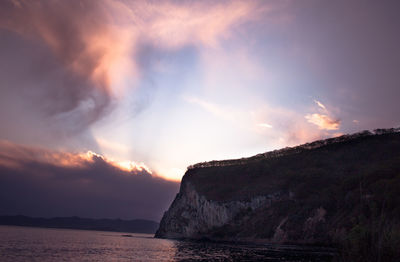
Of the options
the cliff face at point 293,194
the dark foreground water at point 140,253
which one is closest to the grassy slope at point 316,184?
the cliff face at point 293,194

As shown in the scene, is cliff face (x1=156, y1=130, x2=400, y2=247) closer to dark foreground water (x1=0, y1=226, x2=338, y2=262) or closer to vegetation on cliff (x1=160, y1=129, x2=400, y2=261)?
vegetation on cliff (x1=160, y1=129, x2=400, y2=261)

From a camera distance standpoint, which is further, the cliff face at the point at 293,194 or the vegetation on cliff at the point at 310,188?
the cliff face at the point at 293,194

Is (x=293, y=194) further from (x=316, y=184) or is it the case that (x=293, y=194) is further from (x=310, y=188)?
(x=316, y=184)

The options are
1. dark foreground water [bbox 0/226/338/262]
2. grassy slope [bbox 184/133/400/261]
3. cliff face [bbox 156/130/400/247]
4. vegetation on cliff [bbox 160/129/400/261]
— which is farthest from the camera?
cliff face [bbox 156/130/400/247]

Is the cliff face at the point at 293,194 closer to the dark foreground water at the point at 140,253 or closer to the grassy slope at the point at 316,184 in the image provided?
the grassy slope at the point at 316,184

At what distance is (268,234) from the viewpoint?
11869cm

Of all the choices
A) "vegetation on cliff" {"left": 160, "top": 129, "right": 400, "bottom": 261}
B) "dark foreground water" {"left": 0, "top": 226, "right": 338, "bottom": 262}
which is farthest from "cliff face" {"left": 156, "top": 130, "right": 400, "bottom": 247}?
"dark foreground water" {"left": 0, "top": 226, "right": 338, "bottom": 262}

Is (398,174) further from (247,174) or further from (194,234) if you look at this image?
(194,234)

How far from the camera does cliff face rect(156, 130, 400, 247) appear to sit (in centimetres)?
10262

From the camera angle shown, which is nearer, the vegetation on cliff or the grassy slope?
the grassy slope

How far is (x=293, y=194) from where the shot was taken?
432 ft

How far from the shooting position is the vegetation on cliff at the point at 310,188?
99375 millimetres

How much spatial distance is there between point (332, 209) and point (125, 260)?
83219 millimetres

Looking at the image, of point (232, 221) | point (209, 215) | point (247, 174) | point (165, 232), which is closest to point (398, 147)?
point (247, 174)
